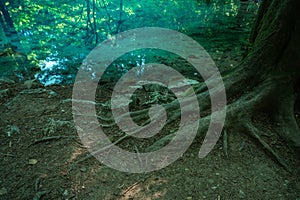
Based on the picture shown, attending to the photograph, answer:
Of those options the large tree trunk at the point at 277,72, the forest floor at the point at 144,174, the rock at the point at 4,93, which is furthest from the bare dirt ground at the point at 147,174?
the rock at the point at 4,93

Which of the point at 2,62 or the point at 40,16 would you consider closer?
the point at 2,62

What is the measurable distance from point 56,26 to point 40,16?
2327 mm

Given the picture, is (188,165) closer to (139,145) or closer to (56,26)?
(139,145)

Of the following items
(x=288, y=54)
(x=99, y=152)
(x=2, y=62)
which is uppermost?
(x=288, y=54)

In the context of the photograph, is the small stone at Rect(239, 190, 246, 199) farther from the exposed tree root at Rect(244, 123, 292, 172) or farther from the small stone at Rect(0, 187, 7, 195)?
the small stone at Rect(0, 187, 7, 195)

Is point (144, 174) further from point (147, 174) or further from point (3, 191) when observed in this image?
point (3, 191)

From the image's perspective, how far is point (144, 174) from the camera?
3.39 metres

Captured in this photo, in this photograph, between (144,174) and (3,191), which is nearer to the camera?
(3,191)

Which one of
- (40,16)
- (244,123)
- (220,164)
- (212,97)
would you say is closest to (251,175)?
(220,164)

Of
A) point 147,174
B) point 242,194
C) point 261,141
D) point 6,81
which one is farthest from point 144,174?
point 6,81

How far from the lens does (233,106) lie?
151 inches

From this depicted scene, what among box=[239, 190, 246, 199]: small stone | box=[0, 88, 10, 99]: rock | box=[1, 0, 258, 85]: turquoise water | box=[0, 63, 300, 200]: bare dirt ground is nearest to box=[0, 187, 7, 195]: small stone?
box=[0, 63, 300, 200]: bare dirt ground

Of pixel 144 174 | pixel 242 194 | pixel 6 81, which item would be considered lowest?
pixel 6 81

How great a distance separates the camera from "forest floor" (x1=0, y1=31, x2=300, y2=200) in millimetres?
3066
